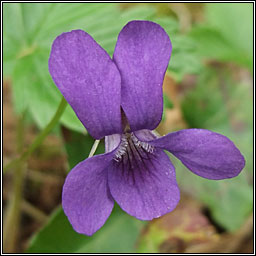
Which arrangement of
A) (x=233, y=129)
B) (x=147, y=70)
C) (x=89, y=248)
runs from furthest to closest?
1. (x=233, y=129)
2. (x=89, y=248)
3. (x=147, y=70)

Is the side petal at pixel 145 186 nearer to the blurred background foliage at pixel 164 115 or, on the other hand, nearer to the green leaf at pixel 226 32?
the blurred background foliage at pixel 164 115

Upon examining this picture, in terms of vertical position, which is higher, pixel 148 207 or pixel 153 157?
pixel 153 157

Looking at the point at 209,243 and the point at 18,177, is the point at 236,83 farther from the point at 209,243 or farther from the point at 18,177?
the point at 18,177

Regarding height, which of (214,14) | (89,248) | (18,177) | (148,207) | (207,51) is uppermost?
(214,14)

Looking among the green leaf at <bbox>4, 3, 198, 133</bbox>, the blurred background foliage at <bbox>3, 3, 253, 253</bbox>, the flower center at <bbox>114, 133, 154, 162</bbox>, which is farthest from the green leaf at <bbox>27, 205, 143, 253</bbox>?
the flower center at <bbox>114, 133, 154, 162</bbox>

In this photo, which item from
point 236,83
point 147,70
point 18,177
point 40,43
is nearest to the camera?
point 147,70

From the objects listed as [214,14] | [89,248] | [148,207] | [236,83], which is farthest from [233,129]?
[148,207]

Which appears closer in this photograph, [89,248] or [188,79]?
[89,248]

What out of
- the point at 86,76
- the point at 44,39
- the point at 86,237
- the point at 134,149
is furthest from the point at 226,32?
the point at 86,76
